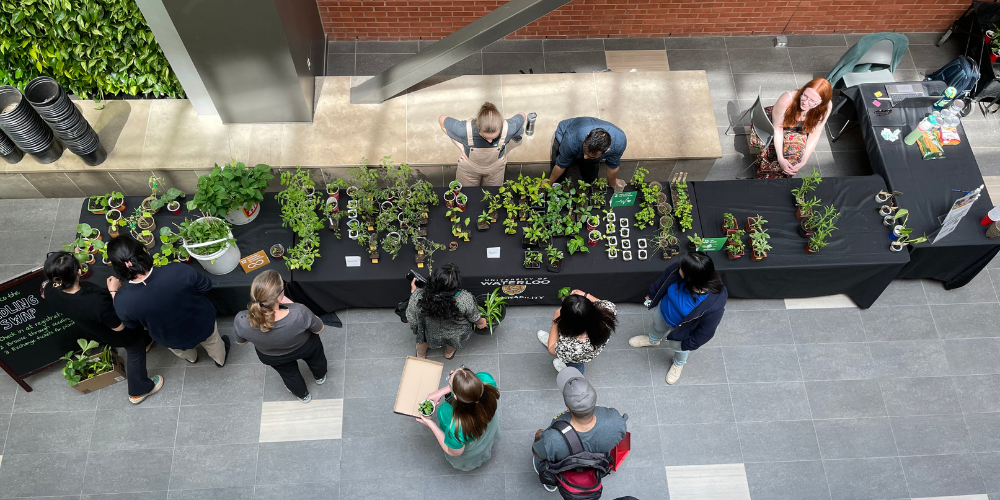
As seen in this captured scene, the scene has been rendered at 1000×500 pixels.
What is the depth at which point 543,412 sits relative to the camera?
14.0ft

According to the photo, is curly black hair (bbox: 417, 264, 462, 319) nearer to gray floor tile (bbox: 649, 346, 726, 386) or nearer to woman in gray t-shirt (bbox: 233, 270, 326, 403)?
woman in gray t-shirt (bbox: 233, 270, 326, 403)

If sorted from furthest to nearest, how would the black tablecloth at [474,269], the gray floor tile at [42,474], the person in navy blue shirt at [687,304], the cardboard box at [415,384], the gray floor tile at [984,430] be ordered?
the gray floor tile at [984,430] → the black tablecloth at [474,269] → the gray floor tile at [42,474] → the cardboard box at [415,384] → the person in navy blue shirt at [687,304]

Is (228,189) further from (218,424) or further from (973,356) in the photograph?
(973,356)

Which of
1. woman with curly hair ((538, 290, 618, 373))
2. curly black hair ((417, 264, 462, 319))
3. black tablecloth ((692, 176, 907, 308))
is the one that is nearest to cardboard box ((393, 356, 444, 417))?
curly black hair ((417, 264, 462, 319))

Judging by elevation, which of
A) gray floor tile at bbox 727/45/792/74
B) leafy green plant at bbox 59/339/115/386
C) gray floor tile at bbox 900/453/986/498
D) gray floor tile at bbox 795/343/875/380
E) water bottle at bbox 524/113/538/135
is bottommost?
gray floor tile at bbox 900/453/986/498

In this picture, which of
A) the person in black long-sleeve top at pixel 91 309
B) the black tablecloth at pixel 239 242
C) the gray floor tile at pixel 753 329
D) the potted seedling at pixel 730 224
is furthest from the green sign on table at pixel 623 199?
the person in black long-sleeve top at pixel 91 309

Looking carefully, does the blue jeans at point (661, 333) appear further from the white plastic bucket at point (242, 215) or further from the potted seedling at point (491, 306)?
the white plastic bucket at point (242, 215)

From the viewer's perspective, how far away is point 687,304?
371 cm

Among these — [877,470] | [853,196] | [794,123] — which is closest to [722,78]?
[794,123]

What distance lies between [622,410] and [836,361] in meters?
1.71

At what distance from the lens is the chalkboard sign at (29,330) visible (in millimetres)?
3721

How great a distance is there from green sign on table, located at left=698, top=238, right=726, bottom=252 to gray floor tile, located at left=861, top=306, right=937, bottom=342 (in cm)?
150

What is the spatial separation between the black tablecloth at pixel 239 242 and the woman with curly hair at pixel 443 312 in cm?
95

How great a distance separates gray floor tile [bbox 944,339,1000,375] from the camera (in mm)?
4551
